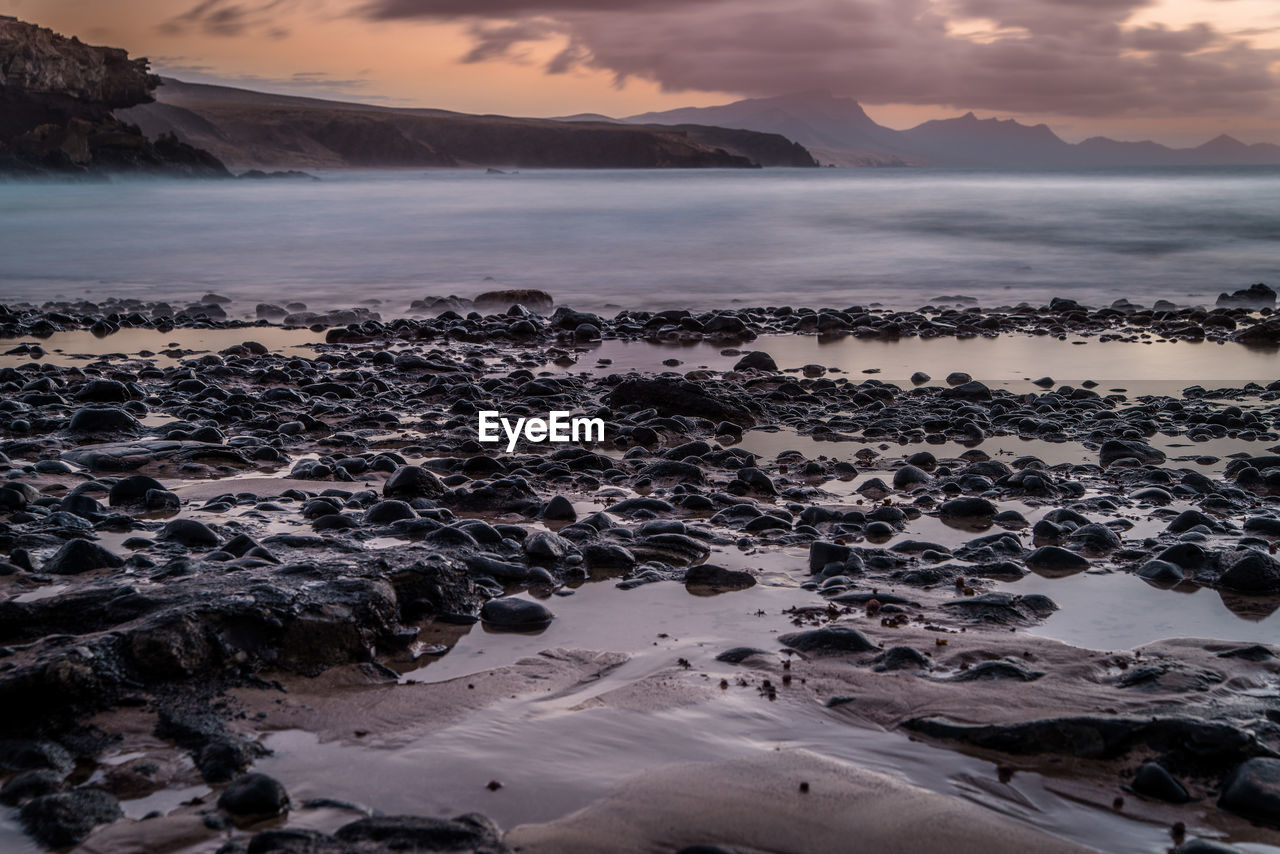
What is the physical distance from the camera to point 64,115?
77.3 m

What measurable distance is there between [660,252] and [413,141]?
126 m

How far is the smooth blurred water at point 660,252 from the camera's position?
17.9 metres

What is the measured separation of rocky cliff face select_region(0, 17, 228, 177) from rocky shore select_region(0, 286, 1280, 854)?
76.9 meters

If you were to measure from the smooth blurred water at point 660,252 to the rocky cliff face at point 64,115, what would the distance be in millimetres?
38404

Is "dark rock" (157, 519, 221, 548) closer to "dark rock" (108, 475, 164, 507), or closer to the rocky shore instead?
the rocky shore

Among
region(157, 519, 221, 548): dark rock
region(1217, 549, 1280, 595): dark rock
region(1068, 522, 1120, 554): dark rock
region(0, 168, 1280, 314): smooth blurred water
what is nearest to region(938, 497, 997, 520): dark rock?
region(1068, 522, 1120, 554): dark rock

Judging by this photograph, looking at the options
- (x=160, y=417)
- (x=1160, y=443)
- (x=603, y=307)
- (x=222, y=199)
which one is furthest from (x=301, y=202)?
(x=1160, y=443)

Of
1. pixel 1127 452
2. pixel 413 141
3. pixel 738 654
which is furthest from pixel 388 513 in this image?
pixel 413 141

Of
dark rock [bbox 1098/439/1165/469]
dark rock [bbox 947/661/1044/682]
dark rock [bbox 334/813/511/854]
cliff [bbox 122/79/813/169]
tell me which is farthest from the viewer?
cliff [bbox 122/79/813/169]

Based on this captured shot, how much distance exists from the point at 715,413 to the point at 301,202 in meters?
43.3

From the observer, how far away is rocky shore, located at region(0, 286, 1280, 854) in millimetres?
2355

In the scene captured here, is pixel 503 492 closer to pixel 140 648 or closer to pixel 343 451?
pixel 343 451

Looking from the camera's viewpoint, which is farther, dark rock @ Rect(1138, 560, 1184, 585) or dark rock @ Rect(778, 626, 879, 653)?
dark rock @ Rect(1138, 560, 1184, 585)

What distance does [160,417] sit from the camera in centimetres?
705
